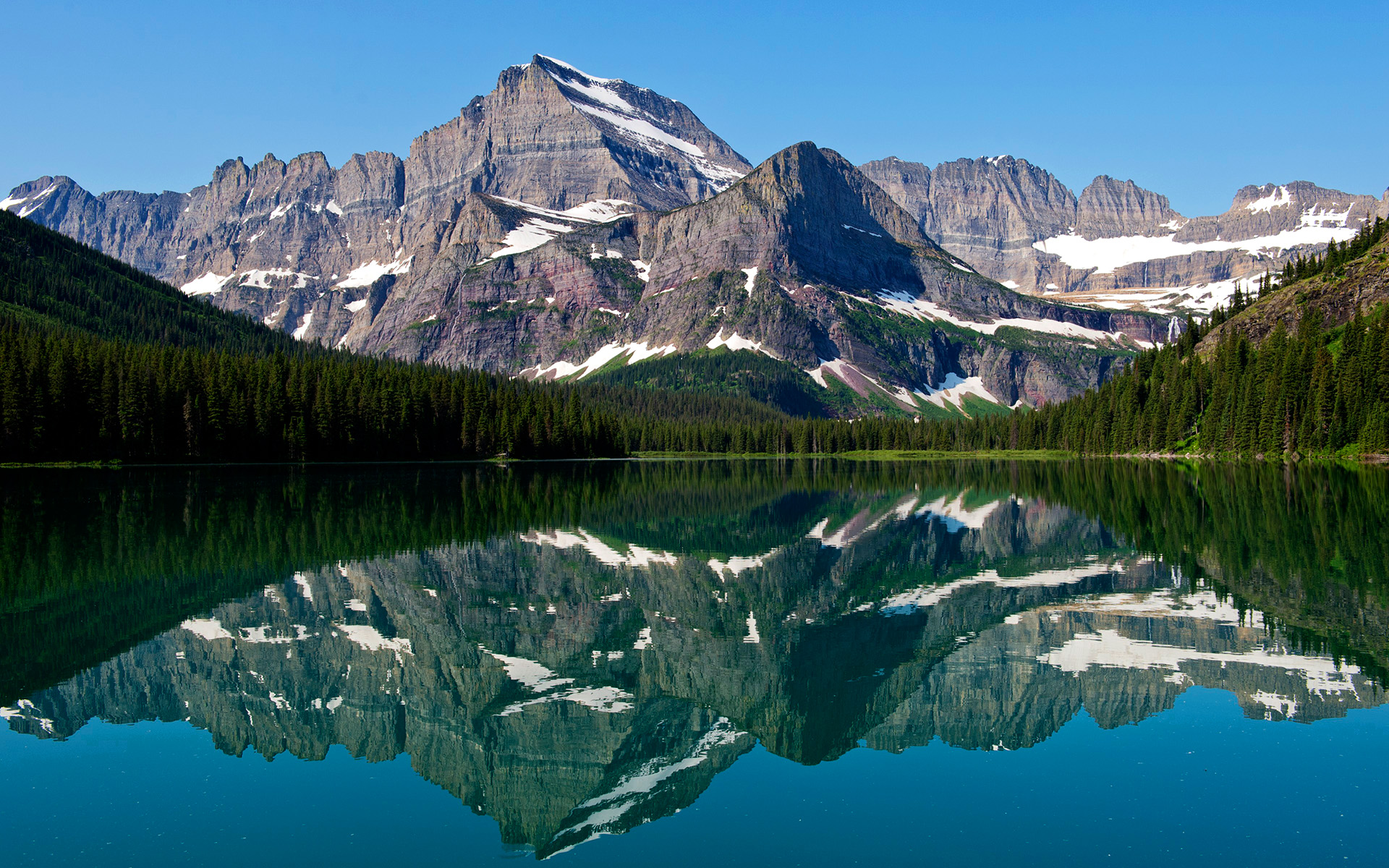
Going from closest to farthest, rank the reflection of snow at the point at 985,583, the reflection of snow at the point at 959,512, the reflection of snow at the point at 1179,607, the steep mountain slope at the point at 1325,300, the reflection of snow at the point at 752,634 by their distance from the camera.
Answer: the reflection of snow at the point at 752,634 < the reflection of snow at the point at 1179,607 < the reflection of snow at the point at 985,583 < the reflection of snow at the point at 959,512 < the steep mountain slope at the point at 1325,300

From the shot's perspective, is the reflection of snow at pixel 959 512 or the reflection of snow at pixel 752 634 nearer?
the reflection of snow at pixel 752 634

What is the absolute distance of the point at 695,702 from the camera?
1541 centimetres

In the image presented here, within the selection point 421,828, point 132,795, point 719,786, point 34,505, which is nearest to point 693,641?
point 719,786

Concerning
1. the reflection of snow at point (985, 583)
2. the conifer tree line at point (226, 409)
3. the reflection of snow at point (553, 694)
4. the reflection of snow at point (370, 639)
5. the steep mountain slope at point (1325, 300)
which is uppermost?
the steep mountain slope at point (1325, 300)

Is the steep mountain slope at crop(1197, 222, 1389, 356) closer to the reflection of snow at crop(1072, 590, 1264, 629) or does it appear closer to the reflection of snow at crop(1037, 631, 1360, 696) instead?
the reflection of snow at crop(1072, 590, 1264, 629)

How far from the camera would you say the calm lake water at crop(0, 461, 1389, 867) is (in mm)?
10438

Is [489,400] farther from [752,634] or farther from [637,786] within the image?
[637,786]

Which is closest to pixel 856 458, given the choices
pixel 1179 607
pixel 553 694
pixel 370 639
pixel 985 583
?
pixel 985 583

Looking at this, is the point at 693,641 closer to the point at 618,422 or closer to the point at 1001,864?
the point at 1001,864

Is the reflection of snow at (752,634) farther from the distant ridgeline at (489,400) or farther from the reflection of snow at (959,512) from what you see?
the distant ridgeline at (489,400)

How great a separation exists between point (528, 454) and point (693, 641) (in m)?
124

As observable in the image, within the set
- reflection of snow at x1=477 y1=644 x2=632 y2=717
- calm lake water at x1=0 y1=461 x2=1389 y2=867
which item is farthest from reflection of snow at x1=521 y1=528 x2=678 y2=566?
reflection of snow at x1=477 y1=644 x2=632 y2=717

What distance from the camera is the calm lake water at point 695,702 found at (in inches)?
411

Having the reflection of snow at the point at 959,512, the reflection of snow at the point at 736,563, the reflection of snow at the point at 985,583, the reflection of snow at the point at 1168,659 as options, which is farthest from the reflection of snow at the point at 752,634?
the reflection of snow at the point at 959,512
